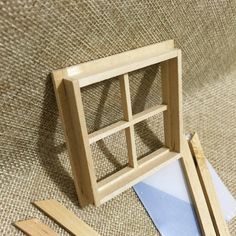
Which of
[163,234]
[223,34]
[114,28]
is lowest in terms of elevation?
[163,234]

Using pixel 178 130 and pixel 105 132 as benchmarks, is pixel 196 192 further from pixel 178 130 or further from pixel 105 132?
pixel 105 132

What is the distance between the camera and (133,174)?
2.52ft

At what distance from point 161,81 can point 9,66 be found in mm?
406

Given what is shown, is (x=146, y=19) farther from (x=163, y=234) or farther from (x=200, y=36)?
(x=163, y=234)

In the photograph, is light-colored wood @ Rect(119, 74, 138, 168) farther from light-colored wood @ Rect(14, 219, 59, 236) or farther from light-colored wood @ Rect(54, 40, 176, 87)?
light-colored wood @ Rect(14, 219, 59, 236)

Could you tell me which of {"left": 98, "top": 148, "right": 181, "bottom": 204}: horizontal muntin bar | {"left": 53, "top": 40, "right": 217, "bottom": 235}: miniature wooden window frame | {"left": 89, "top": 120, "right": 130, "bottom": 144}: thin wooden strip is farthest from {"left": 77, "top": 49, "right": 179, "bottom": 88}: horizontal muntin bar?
{"left": 98, "top": 148, "right": 181, "bottom": 204}: horizontal muntin bar

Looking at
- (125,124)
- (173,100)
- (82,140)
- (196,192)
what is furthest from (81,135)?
(196,192)

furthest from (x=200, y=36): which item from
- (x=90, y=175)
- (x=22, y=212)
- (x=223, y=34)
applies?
(x=22, y=212)

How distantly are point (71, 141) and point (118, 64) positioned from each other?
19 cm

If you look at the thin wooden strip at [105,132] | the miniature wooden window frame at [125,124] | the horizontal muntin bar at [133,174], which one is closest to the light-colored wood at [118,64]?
the miniature wooden window frame at [125,124]

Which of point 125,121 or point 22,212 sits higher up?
point 125,121

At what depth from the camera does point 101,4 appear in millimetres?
593

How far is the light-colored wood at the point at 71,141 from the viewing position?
0.62 m

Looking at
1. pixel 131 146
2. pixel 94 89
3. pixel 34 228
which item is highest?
pixel 94 89
